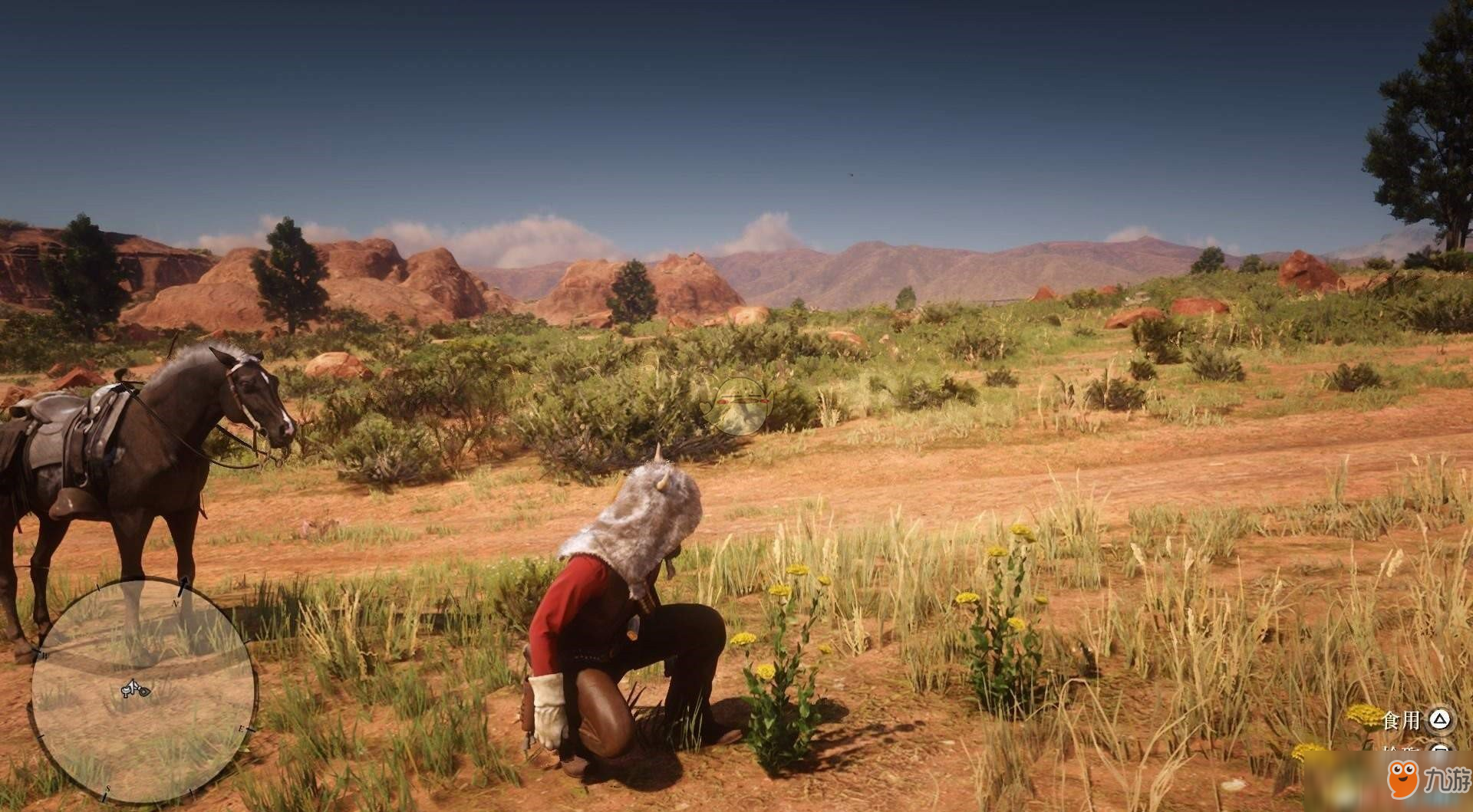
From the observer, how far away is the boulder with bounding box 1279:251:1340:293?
30.1m

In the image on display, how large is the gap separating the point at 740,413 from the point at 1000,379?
276 inches

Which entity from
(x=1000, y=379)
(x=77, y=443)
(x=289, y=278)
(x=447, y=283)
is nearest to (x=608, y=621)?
(x=77, y=443)

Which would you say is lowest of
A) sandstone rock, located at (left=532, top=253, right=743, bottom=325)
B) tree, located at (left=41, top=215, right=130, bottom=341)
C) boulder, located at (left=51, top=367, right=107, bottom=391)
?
boulder, located at (left=51, top=367, right=107, bottom=391)

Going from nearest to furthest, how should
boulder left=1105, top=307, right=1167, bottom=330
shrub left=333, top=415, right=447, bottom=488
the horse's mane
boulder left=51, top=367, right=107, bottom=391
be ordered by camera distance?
the horse's mane → shrub left=333, top=415, right=447, bottom=488 → boulder left=51, top=367, right=107, bottom=391 → boulder left=1105, top=307, right=1167, bottom=330

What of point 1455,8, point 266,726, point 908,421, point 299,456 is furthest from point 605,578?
point 1455,8

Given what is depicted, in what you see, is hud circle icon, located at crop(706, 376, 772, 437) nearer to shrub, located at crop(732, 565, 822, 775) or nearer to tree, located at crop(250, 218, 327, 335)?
shrub, located at crop(732, 565, 822, 775)

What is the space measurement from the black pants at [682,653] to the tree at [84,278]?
57.0 meters

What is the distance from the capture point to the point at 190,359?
4.83 m

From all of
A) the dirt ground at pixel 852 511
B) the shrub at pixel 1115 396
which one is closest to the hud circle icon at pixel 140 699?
the dirt ground at pixel 852 511

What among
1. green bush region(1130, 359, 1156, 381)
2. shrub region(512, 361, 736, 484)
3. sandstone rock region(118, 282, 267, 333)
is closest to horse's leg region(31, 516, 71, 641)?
shrub region(512, 361, 736, 484)

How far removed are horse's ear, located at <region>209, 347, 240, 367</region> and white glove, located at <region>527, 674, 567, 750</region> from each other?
3524mm

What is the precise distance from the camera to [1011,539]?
6746 millimetres

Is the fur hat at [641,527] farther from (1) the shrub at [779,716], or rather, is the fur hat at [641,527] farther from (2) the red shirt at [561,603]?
(1) the shrub at [779,716]

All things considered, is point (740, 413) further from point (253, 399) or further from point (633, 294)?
point (633, 294)
